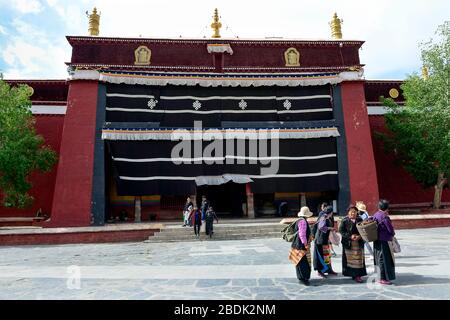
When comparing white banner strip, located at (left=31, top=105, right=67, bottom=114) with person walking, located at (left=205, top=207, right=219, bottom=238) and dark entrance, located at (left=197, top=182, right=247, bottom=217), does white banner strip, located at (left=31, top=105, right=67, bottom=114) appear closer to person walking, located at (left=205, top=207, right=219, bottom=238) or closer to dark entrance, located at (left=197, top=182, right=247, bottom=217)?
dark entrance, located at (left=197, top=182, right=247, bottom=217)

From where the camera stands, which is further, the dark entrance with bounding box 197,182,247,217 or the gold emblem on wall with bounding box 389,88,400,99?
the gold emblem on wall with bounding box 389,88,400,99

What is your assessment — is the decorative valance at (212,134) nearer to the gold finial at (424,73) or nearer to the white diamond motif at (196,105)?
the white diamond motif at (196,105)

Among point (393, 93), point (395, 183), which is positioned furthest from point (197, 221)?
point (393, 93)

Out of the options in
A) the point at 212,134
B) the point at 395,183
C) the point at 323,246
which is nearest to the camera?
the point at 323,246

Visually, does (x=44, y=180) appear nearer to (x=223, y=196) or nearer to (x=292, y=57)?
(x=223, y=196)

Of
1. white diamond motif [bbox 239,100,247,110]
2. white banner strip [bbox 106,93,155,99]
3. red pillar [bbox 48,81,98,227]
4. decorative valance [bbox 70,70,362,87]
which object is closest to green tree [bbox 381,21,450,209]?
decorative valance [bbox 70,70,362,87]

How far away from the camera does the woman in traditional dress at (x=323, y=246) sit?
616cm

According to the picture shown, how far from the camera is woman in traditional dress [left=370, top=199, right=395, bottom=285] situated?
17.8ft

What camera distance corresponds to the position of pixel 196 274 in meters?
6.52

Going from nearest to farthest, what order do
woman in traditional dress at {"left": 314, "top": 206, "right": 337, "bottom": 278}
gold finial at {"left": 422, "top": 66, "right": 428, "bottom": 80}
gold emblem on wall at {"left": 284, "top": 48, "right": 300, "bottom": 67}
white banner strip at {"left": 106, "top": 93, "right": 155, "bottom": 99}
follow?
woman in traditional dress at {"left": 314, "top": 206, "right": 337, "bottom": 278} < white banner strip at {"left": 106, "top": 93, "right": 155, "bottom": 99} < gold finial at {"left": 422, "top": 66, "right": 428, "bottom": 80} < gold emblem on wall at {"left": 284, "top": 48, "right": 300, "bottom": 67}

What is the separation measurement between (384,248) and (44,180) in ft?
→ 58.3

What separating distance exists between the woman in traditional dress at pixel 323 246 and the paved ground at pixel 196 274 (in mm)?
228

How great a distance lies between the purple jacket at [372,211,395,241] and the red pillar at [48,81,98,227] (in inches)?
523

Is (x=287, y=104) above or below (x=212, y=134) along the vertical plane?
above
